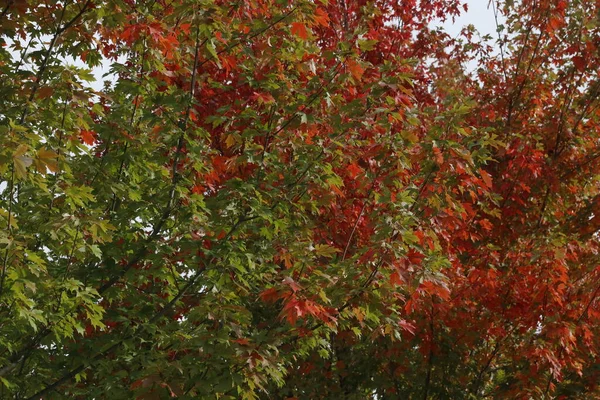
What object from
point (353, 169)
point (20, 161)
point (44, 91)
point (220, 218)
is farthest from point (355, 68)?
point (20, 161)

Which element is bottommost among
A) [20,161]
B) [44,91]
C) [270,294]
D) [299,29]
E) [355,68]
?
[270,294]

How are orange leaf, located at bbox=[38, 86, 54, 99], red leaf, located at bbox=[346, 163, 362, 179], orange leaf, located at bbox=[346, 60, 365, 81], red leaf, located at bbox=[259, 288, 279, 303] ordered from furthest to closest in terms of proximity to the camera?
red leaf, located at bbox=[346, 163, 362, 179] < orange leaf, located at bbox=[346, 60, 365, 81] < orange leaf, located at bbox=[38, 86, 54, 99] < red leaf, located at bbox=[259, 288, 279, 303]

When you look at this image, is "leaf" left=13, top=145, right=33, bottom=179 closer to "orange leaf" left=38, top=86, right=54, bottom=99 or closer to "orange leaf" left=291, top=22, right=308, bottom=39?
"orange leaf" left=38, top=86, right=54, bottom=99

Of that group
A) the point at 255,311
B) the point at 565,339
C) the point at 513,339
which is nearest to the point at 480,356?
the point at 513,339

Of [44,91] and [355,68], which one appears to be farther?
[355,68]

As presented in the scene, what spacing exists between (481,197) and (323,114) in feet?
10.2

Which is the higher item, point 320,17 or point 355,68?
point 320,17

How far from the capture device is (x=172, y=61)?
22.6 ft

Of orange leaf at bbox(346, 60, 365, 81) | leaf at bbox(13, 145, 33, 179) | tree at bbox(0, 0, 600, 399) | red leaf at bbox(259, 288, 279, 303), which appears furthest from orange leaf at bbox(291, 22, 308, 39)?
leaf at bbox(13, 145, 33, 179)

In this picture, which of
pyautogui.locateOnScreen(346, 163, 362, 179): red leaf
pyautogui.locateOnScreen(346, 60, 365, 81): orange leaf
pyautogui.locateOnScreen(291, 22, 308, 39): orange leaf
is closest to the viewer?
pyautogui.locateOnScreen(291, 22, 308, 39): orange leaf

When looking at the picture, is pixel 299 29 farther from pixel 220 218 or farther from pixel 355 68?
pixel 220 218

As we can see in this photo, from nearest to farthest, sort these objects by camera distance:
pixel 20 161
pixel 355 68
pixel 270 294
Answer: pixel 20 161 → pixel 270 294 → pixel 355 68

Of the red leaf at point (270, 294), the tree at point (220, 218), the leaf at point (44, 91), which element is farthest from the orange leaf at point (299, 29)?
the red leaf at point (270, 294)

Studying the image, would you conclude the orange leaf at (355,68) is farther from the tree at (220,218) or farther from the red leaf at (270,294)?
the red leaf at (270,294)
